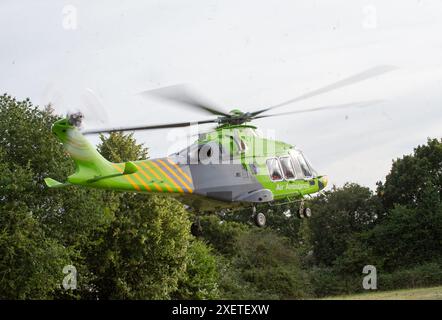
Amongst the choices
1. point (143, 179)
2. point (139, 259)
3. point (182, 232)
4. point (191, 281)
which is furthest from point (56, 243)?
point (143, 179)

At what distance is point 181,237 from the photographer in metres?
47.2

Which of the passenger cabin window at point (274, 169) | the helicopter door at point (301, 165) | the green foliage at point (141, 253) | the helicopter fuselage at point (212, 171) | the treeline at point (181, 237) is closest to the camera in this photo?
the helicopter fuselage at point (212, 171)

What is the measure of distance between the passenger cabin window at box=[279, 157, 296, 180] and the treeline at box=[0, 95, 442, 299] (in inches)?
Answer: 635

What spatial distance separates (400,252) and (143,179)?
41929 mm

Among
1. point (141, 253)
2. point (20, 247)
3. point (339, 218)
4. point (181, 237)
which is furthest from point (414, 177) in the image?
point (20, 247)

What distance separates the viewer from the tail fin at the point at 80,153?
2086 centimetres

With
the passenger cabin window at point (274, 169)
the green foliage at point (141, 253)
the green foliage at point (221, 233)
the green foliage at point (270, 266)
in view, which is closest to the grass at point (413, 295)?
the green foliage at point (270, 266)

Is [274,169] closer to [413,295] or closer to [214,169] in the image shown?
[214,169]

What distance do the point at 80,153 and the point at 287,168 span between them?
7.88m

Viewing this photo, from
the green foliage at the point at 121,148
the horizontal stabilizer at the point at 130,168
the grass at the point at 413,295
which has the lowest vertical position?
the grass at the point at 413,295

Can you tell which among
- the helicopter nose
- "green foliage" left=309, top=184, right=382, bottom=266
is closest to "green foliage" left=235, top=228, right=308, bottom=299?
"green foliage" left=309, top=184, right=382, bottom=266

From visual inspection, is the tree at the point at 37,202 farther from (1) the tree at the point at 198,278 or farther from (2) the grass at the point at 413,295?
(2) the grass at the point at 413,295

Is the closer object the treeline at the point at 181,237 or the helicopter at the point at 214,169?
the helicopter at the point at 214,169

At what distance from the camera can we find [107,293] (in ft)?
148
